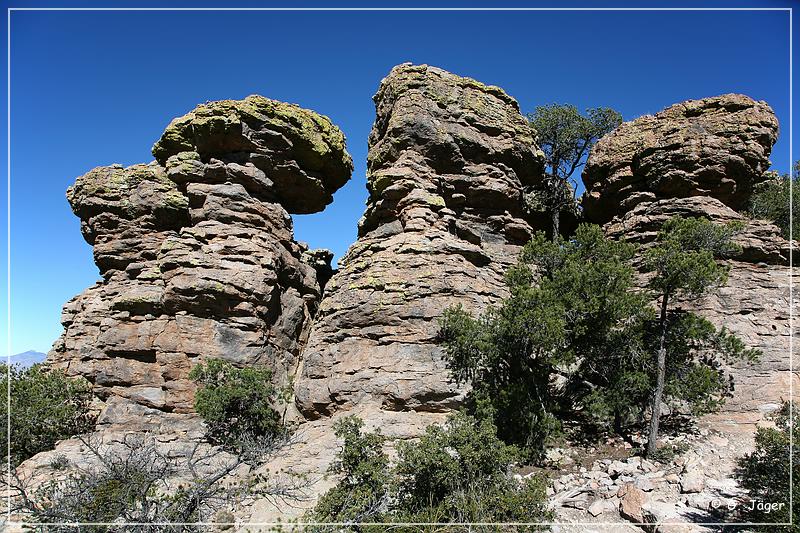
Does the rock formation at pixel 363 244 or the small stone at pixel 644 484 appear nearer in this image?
the small stone at pixel 644 484

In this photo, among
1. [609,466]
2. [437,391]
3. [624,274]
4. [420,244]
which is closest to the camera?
[609,466]

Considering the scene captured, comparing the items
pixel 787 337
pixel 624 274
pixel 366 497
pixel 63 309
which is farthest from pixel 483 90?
pixel 63 309

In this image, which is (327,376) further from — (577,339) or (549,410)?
(577,339)

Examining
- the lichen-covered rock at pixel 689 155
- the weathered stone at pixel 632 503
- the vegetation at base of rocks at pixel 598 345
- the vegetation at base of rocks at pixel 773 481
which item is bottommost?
the weathered stone at pixel 632 503

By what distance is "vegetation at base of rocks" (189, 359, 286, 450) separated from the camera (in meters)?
18.5

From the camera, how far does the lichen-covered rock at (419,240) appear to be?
1895cm

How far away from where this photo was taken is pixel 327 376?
19797mm

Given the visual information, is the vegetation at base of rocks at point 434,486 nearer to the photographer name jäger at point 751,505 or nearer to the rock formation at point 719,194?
the photographer name jäger at point 751,505

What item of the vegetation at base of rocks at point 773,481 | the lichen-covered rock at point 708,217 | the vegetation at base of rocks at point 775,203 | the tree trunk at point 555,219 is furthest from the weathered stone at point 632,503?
the vegetation at base of rocks at point 775,203

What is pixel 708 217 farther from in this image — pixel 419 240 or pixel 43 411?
pixel 43 411

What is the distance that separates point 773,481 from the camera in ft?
38.6

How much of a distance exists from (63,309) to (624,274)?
27.4 metres

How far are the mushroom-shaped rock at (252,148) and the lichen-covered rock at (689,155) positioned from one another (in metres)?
17.1

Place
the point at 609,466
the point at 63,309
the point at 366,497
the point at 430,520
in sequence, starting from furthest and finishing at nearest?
the point at 63,309 < the point at 609,466 < the point at 366,497 < the point at 430,520
